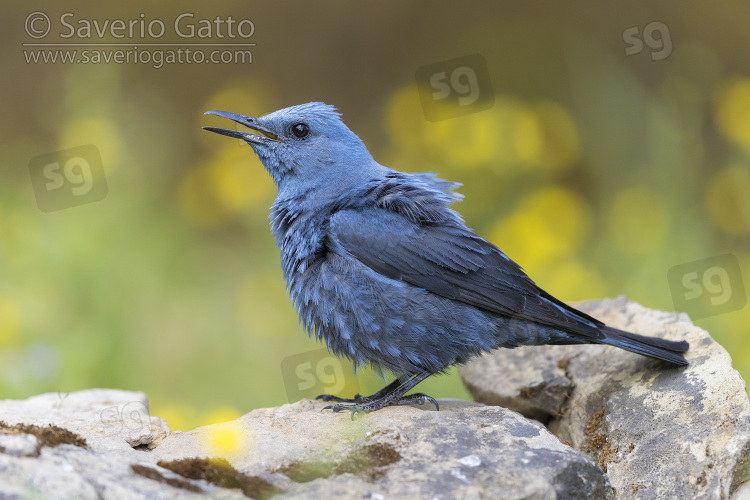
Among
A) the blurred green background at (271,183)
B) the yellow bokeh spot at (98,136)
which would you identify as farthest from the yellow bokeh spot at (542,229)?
the yellow bokeh spot at (98,136)

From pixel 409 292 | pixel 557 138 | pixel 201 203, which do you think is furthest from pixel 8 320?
pixel 557 138

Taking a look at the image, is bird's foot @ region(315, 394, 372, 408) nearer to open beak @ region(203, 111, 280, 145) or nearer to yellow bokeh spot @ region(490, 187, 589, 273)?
open beak @ region(203, 111, 280, 145)

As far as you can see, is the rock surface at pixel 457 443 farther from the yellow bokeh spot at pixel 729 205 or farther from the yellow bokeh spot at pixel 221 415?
the yellow bokeh spot at pixel 729 205

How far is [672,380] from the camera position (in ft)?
13.9

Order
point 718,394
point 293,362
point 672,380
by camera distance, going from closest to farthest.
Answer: point 718,394
point 672,380
point 293,362

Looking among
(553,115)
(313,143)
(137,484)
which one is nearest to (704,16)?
(553,115)

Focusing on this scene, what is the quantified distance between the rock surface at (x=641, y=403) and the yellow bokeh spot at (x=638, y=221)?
976 mm

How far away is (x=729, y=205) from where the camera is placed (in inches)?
271

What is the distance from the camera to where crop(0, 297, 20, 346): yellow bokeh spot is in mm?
5547

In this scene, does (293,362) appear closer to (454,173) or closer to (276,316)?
(276,316)

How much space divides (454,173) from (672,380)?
11.2 feet

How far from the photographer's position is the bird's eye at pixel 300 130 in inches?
194

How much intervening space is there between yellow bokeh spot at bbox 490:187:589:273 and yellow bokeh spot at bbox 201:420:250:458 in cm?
364

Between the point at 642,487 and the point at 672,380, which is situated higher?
the point at 672,380
